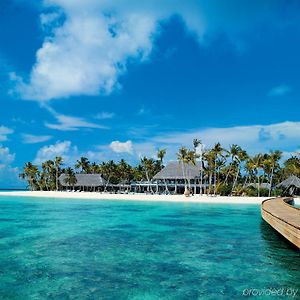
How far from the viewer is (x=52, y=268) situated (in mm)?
9562

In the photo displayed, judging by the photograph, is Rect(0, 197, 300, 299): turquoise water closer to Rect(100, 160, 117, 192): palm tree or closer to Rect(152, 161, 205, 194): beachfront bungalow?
Rect(152, 161, 205, 194): beachfront bungalow

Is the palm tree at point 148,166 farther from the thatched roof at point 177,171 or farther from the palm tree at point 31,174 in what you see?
the palm tree at point 31,174

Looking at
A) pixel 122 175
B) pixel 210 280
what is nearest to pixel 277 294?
pixel 210 280

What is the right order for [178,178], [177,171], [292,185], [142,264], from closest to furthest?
[142,264] < [292,185] < [178,178] < [177,171]

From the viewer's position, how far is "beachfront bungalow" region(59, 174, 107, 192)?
6738cm

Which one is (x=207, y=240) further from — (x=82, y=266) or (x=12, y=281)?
(x=12, y=281)

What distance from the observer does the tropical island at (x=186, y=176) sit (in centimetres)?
5159

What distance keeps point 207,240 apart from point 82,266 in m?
6.14

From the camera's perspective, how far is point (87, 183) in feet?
223

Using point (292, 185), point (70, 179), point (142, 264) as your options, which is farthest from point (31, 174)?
point (142, 264)

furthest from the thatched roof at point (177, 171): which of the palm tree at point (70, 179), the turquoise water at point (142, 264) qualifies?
the turquoise water at point (142, 264)

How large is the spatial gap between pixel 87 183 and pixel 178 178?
768 inches

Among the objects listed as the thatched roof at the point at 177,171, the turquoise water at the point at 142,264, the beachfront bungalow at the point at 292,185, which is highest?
the thatched roof at the point at 177,171

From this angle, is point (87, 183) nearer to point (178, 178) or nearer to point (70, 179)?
point (70, 179)
